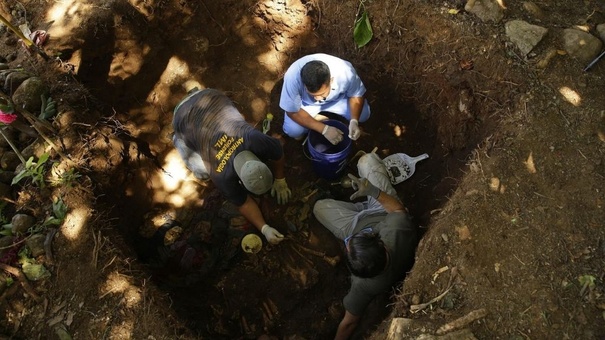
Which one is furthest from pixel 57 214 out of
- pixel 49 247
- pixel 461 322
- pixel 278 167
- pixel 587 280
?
pixel 587 280

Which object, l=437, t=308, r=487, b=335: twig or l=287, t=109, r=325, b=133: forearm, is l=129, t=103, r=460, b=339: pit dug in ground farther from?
l=437, t=308, r=487, b=335: twig

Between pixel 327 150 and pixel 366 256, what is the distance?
1.52 m

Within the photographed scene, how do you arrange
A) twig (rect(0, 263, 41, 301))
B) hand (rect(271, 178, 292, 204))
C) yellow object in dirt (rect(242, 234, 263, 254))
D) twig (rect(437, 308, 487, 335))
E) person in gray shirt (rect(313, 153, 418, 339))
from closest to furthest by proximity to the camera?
twig (rect(437, 308, 487, 335)) → person in gray shirt (rect(313, 153, 418, 339)) → twig (rect(0, 263, 41, 301)) → yellow object in dirt (rect(242, 234, 263, 254)) → hand (rect(271, 178, 292, 204))

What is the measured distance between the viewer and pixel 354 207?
11.8 ft

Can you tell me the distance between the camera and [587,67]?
3.06 meters

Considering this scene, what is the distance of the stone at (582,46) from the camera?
10.2 ft

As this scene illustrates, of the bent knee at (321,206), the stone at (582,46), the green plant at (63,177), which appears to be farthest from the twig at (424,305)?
the green plant at (63,177)

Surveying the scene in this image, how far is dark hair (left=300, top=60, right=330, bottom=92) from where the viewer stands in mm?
3133

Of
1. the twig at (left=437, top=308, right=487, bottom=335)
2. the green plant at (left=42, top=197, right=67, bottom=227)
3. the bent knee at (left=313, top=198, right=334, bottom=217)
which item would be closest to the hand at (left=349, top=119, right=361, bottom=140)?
the bent knee at (left=313, top=198, right=334, bottom=217)

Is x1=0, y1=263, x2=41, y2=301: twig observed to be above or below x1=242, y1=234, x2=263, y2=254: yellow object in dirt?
above

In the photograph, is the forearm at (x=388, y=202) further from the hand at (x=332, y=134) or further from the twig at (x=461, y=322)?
the twig at (x=461, y=322)

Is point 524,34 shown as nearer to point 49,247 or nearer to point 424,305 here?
point 424,305

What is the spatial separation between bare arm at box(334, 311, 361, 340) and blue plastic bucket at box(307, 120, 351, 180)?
4.54 feet

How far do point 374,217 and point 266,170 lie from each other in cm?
104
